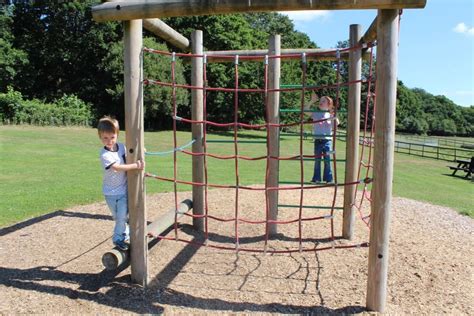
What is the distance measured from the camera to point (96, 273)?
4133 millimetres

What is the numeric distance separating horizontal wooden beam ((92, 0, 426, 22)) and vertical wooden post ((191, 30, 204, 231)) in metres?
1.72

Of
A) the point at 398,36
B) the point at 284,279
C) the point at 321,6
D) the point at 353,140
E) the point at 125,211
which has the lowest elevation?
the point at 284,279

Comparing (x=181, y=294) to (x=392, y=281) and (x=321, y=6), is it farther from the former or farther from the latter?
(x=321, y=6)

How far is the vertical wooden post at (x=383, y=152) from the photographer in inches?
124

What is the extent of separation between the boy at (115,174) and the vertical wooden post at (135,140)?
12 centimetres

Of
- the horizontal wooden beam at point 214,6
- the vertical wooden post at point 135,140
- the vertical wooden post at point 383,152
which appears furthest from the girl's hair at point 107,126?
the vertical wooden post at point 383,152

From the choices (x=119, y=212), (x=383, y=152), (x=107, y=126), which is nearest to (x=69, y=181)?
(x=119, y=212)

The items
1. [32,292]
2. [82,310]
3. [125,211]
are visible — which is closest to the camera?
[82,310]

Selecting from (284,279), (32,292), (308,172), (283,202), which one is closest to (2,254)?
(32,292)

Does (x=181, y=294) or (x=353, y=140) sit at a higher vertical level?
(x=353, y=140)

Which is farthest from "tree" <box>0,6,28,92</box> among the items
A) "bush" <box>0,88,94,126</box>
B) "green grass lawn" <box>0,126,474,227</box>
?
"green grass lawn" <box>0,126,474,227</box>

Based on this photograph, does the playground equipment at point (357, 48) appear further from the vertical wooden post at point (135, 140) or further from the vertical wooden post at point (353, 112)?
the vertical wooden post at point (353, 112)

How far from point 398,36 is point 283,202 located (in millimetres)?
4345

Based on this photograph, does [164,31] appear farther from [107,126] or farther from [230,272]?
[230,272]
